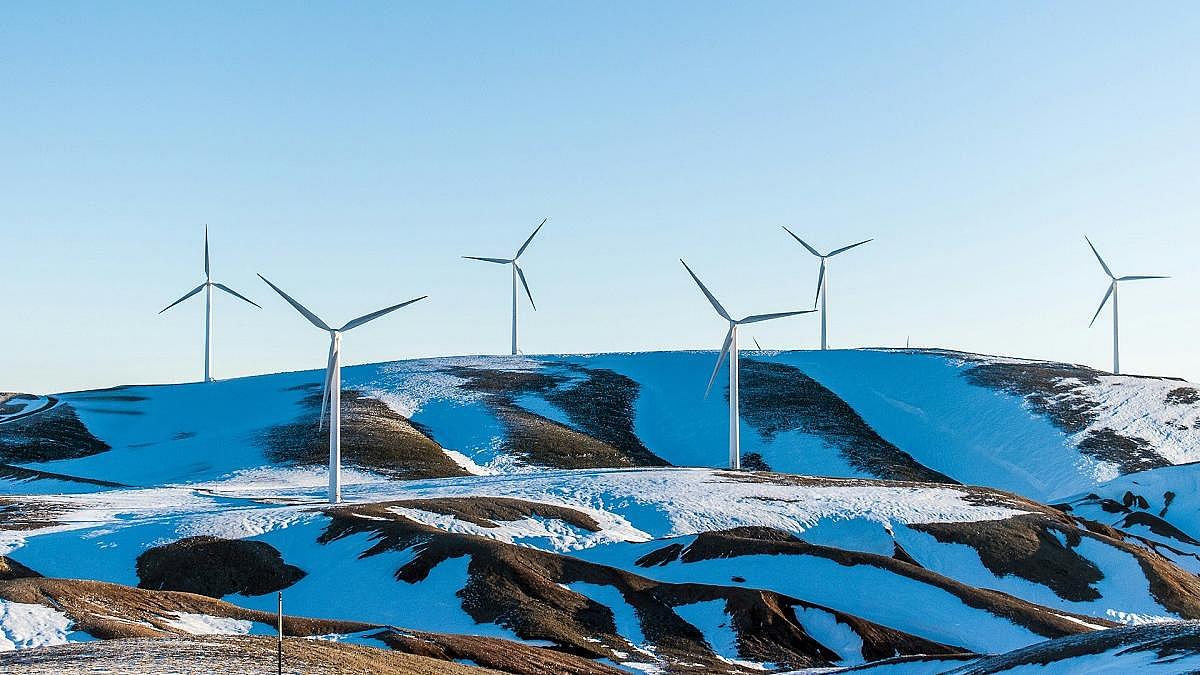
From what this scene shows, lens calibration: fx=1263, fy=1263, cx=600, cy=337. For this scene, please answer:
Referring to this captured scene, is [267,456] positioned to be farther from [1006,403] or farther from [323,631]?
[1006,403]

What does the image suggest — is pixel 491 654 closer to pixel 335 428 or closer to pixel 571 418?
pixel 335 428

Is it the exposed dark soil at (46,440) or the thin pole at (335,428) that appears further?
the exposed dark soil at (46,440)

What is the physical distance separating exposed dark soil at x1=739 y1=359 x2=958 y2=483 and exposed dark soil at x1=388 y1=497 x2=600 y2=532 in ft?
180

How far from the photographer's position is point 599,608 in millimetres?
57031

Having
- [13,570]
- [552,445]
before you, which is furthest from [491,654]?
[552,445]

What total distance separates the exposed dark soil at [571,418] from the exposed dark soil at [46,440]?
41923 millimetres

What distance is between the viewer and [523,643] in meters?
50.3

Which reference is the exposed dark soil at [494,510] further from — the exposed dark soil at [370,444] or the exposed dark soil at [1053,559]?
the exposed dark soil at [370,444]

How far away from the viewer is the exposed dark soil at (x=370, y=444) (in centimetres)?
11162

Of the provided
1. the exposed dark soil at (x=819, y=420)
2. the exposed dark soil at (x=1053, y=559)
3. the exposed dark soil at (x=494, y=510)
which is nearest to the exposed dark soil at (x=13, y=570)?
the exposed dark soil at (x=494, y=510)

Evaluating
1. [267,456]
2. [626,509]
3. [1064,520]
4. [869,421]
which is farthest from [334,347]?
Answer: [869,421]

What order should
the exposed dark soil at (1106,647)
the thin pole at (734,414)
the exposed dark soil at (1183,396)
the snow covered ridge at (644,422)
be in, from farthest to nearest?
the exposed dark soil at (1183,396) → the snow covered ridge at (644,422) → the thin pole at (734,414) → the exposed dark soil at (1106,647)

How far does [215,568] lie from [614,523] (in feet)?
84.6

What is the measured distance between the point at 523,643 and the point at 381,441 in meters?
71.8
